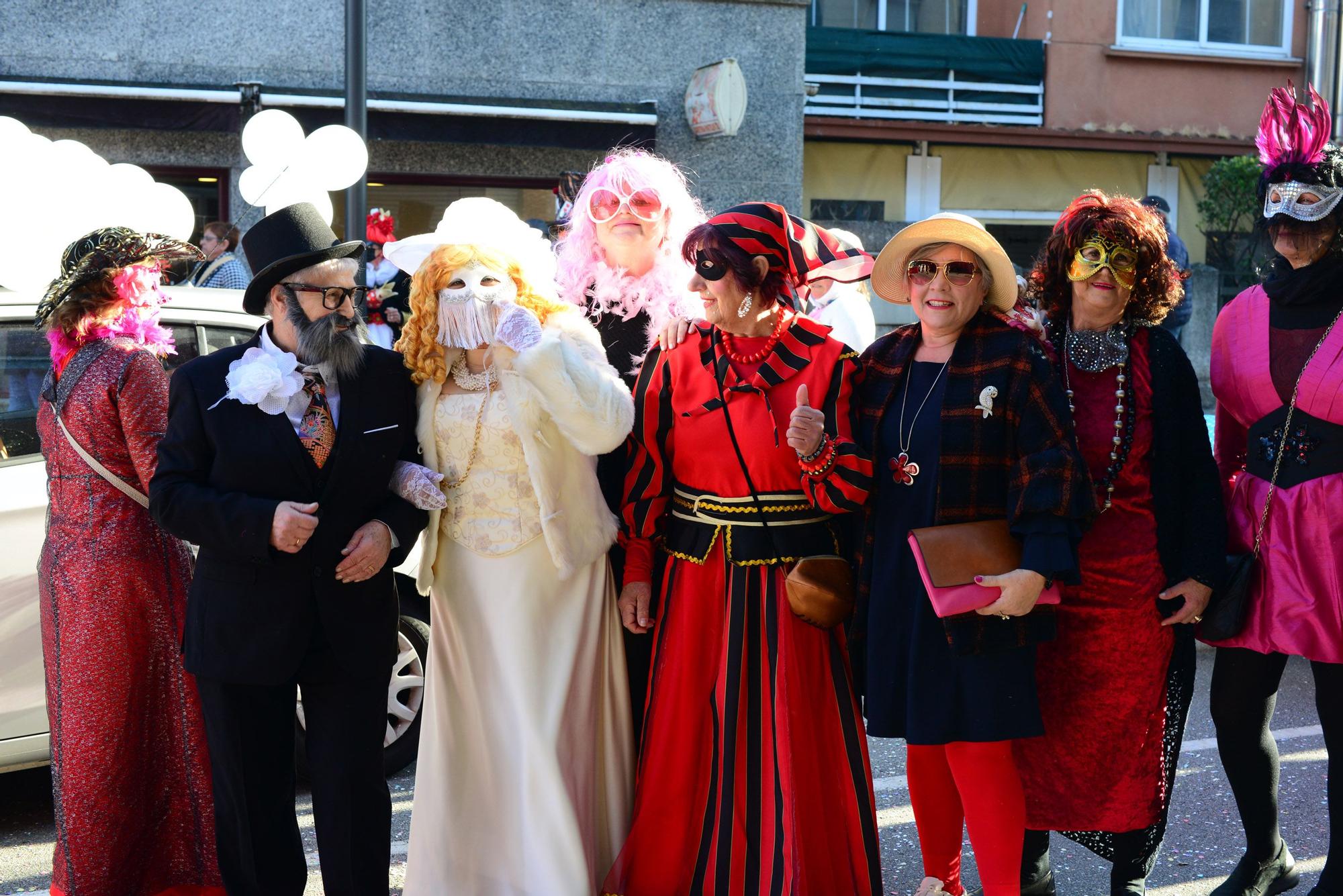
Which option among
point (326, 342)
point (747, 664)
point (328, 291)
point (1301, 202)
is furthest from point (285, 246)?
point (1301, 202)

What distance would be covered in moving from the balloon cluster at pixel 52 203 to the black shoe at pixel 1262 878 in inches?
141

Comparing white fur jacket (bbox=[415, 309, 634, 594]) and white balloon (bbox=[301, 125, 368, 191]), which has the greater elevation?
white balloon (bbox=[301, 125, 368, 191])

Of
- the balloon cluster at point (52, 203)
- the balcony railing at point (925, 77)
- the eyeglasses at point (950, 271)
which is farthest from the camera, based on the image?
the balcony railing at point (925, 77)

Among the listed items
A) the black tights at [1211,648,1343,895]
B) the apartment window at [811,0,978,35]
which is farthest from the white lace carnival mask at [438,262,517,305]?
the apartment window at [811,0,978,35]

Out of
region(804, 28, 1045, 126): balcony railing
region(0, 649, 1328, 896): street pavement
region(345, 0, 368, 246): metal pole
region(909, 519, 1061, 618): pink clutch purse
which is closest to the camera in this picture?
region(909, 519, 1061, 618): pink clutch purse

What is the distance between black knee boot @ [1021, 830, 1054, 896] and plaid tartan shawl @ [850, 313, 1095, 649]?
31.9 inches

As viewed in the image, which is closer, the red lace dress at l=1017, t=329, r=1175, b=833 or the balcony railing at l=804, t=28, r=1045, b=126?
the red lace dress at l=1017, t=329, r=1175, b=833

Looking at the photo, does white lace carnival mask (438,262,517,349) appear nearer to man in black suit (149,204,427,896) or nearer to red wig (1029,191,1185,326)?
man in black suit (149,204,427,896)

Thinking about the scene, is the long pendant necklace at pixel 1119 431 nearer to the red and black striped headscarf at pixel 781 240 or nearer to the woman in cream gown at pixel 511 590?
the red and black striped headscarf at pixel 781 240

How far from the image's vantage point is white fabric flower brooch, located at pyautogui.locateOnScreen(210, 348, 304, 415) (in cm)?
332

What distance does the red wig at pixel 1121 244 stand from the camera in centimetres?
356

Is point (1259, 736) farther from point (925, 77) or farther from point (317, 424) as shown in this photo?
point (925, 77)

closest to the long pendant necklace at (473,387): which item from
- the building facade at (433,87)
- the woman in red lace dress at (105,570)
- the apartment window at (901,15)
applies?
the woman in red lace dress at (105,570)

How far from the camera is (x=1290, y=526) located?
3662 millimetres
